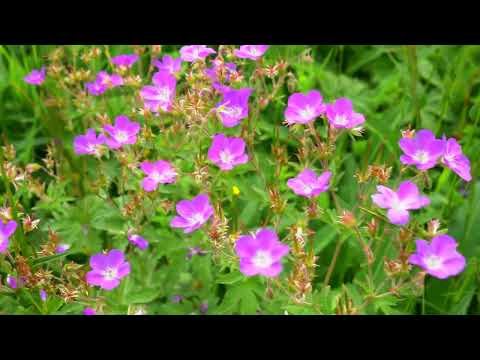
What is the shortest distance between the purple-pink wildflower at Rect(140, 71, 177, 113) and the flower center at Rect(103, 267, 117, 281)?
0.73 metres

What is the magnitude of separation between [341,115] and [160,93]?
2.84 feet

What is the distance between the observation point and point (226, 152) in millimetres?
2260

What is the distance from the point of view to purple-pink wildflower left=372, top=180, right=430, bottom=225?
70.3 inches

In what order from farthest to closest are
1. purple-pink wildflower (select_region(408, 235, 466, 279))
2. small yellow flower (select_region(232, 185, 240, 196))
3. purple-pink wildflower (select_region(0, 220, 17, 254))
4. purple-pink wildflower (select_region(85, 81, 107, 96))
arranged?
purple-pink wildflower (select_region(85, 81, 107, 96)) < small yellow flower (select_region(232, 185, 240, 196)) < purple-pink wildflower (select_region(0, 220, 17, 254)) < purple-pink wildflower (select_region(408, 235, 466, 279))

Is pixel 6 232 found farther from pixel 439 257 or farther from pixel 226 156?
pixel 439 257

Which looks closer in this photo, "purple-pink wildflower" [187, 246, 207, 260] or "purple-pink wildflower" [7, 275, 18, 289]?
"purple-pink wildflower" [7, 275, 18, 289]

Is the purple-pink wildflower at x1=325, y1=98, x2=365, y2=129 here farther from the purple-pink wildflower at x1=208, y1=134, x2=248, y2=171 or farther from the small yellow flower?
the small yellow flower

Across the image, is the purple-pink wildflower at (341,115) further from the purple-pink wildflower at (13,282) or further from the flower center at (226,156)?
the purple-pink wildflower at (13,282)

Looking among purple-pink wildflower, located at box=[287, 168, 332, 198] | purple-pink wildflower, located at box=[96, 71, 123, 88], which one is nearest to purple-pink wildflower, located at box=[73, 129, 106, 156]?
purple-pink wildflower, located at box=[96, 71, 123, 88]

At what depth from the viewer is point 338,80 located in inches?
144

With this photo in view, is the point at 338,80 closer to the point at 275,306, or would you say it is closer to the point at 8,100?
the point at 275,306

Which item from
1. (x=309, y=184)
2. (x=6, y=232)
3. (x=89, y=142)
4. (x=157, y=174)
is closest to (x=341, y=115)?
(x=309, y=184)

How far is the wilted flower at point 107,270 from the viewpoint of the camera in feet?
6.81

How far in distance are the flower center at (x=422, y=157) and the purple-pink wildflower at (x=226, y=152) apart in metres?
0.63
